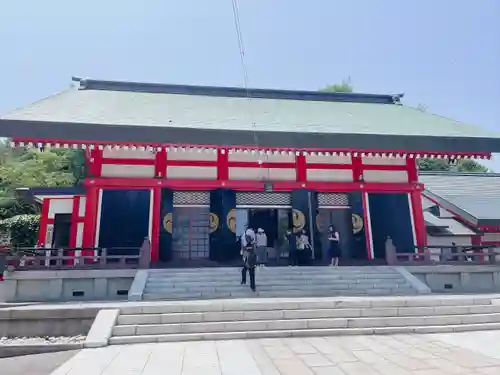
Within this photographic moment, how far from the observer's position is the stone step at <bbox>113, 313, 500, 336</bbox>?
282 inches

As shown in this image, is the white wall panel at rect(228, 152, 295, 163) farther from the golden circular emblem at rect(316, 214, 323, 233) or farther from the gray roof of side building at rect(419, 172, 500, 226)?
the gray roof of side building at rect(419, 172, 500, 226)

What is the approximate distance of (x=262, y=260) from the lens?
13.1m

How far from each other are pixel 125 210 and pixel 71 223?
113 inches

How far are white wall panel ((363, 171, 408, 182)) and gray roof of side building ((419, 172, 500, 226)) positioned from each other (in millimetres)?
3181

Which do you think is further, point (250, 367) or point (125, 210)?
point (125, 210)

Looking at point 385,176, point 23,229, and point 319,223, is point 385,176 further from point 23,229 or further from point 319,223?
point 23,229

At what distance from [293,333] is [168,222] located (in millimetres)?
7025

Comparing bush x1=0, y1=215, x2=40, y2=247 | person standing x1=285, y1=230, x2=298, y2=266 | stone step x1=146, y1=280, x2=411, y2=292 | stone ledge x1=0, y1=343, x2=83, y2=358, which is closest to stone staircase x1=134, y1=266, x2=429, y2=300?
stone step x1=146, y1=280, x2=411, y2=292

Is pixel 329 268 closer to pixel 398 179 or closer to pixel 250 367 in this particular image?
pixel 398 179

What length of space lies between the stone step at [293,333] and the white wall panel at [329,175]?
7.21 metres

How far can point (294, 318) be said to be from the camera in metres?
7.80

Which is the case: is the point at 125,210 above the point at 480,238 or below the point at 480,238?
above

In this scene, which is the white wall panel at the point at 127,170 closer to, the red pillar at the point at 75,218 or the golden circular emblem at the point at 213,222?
the red pillar at the point at 75,218

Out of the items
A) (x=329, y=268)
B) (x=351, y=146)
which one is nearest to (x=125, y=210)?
(x=329, y=268)
